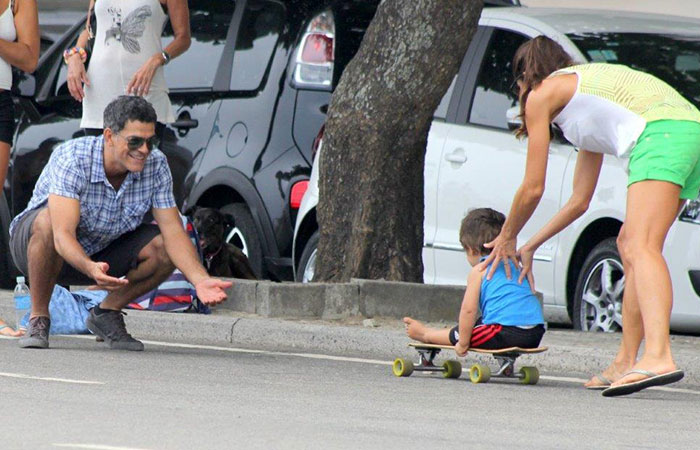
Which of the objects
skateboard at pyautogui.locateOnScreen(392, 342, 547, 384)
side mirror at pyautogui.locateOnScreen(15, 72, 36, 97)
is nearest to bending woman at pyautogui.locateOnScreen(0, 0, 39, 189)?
side mirror at pyautogui.locateOnScreen(15, 72, 36, 97)

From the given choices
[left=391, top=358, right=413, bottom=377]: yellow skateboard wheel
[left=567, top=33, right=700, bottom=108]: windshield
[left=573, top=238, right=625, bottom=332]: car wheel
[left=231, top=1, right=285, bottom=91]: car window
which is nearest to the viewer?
[left=391, top=358, right=413, bottom=377]: yellow skateboard wheel

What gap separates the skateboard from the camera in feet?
26.3

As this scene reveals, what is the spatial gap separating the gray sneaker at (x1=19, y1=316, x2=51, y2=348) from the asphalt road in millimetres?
68

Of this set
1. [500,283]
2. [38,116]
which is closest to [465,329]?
[500,283]

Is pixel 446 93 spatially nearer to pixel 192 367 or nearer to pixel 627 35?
pixel 627 35

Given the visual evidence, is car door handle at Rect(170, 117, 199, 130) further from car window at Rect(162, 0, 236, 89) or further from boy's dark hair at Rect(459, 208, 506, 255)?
boy's dark hair at Rect(459, 208, 506, 255)

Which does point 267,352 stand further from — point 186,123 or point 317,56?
point 186,123

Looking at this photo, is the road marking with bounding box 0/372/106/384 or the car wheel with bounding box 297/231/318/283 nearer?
the road marking with bounding box 0/372/106/384

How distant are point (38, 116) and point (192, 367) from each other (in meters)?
4.30

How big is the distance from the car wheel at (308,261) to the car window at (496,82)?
1211 millimetres

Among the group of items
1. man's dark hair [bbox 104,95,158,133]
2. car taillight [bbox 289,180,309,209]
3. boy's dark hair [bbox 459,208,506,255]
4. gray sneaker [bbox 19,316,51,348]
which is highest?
man's dark hair [bbox 104,95,158,133]

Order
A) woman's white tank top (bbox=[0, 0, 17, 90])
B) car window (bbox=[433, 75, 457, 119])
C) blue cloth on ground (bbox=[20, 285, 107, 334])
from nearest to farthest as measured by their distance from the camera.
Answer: woman's white tank top (bbox=[0, 0, 17, 90]) < blue cloth on ground (bbox=[20, 285, 107, 334]) < car window (bbox=[433, 75, 457, 119])

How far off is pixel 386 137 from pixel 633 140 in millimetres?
3053

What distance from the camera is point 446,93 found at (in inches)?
437
